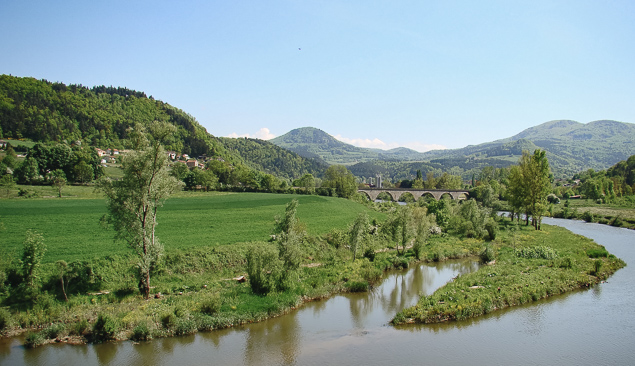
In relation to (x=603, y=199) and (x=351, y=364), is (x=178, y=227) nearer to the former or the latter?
(x=351, y=364)

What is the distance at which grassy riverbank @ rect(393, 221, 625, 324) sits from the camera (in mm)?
25062

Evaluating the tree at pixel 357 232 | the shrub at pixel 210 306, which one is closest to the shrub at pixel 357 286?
the tree at pixel 357 232

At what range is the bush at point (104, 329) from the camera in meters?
20.2

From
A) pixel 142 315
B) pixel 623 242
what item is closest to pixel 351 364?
pixel 142 315

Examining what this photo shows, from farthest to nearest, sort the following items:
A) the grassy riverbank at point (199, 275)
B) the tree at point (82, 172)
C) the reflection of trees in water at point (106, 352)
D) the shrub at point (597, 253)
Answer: the tree at point (82, 172) → the shrub at point (597, 253) → the grassy riverbank at point (199, 275) → the reflection of trees in water at point (106, 352)

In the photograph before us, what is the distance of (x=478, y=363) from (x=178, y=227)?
33.2 meters

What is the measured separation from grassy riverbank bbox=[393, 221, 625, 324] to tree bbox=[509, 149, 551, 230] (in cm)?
1341

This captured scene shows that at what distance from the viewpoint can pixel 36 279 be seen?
2419 cm

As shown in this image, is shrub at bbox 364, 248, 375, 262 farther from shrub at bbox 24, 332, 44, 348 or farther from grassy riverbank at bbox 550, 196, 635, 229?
grassy riverbank at bbox 550, 196, 635, 229

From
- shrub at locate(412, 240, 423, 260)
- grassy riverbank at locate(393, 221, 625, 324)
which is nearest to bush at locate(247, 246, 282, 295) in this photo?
grassy riverbank at locate(393, 221, 625, 324)

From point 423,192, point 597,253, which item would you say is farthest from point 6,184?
point 423,192

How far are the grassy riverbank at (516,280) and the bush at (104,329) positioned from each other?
1675cm

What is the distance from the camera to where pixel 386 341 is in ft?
70.5

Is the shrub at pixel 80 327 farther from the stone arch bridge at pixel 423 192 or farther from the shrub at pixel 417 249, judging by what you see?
the stone arch bridge at pixel 423 192
